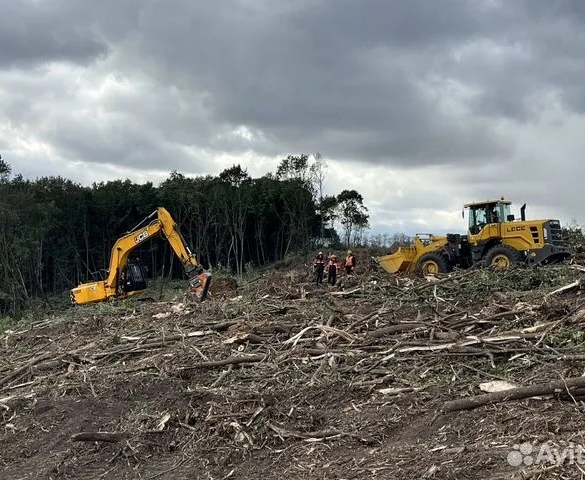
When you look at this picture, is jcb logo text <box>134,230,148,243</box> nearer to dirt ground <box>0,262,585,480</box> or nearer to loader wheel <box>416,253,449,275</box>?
loader wheel <box>416,253,449,275</box>

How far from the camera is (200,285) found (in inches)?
615

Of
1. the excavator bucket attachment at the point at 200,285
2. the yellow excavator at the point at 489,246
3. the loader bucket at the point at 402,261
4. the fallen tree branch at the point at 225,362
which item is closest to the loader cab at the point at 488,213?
the yellow excavator at the point at 489,246

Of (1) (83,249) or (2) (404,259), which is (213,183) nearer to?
(1) (83,249)

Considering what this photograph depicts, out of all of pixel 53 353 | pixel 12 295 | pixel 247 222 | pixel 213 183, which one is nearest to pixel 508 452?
pixel 53 353

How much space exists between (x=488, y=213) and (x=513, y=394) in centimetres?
1465

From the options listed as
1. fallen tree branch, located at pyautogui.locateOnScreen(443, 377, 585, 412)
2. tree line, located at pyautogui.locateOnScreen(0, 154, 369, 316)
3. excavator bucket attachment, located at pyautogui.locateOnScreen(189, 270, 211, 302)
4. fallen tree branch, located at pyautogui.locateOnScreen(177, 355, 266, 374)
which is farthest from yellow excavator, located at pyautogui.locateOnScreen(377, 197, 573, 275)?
tree line, located at pyautogui.locateOnScreen(0, 154, 369, 316)

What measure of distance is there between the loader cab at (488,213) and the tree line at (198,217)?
27.3 metres

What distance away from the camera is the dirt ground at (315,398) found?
4527mm

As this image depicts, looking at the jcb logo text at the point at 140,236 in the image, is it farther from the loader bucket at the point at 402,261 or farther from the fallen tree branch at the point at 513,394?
the fallen tree branch at the point at 513,394

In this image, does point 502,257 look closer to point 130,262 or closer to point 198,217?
point 130,262

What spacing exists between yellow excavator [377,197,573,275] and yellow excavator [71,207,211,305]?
6.63m

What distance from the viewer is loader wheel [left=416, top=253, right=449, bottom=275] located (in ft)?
61.7

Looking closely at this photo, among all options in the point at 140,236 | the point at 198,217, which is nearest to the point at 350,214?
the point at 198,217

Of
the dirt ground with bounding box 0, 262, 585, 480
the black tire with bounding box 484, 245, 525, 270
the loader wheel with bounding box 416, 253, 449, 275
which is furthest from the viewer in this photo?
the loader wheel with bounding box 416, 253, 449, 275
